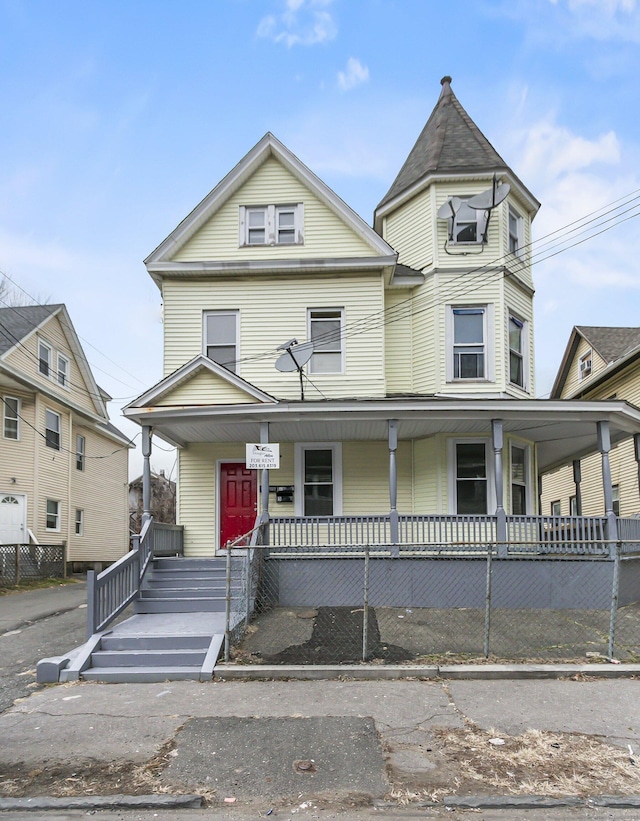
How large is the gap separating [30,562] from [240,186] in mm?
12359

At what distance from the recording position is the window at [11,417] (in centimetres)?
2086

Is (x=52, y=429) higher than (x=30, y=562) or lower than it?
higher

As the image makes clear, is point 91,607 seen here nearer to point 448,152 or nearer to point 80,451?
point 448,152

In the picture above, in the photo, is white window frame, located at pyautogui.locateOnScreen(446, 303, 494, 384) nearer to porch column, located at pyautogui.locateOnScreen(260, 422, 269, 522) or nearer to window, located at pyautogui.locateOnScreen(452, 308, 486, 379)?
window, located at pyautogui.locateOnScreen(452, 308, 486, 379)

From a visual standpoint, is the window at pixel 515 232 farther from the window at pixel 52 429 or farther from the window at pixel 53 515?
the window at pixel 53 515

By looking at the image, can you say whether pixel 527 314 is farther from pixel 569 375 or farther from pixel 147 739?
pixel 147 739

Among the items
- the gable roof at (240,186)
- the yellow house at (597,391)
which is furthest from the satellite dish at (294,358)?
the yellow house at (597,391)

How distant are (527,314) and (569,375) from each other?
11.0 metres

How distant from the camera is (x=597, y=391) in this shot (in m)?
21.4

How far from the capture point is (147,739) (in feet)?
18.8

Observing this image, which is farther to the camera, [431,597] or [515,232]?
[515,232]

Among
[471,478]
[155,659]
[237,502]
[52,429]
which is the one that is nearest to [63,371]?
[52,429]

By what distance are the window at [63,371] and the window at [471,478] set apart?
16.2m

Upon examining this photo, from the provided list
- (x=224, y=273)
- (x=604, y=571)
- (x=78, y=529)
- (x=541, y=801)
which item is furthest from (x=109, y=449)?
(x=541, y=801)
